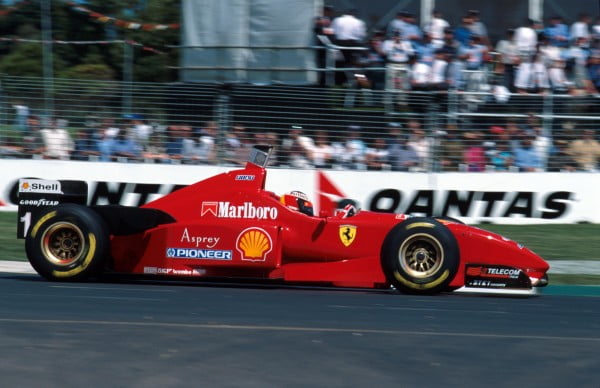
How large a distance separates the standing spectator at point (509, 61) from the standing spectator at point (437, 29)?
3.16 ft

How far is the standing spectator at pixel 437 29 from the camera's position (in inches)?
642

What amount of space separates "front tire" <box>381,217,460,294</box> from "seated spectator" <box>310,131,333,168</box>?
6353 mm

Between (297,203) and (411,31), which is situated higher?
(411,31)

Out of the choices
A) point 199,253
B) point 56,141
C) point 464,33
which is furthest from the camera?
point 464,33

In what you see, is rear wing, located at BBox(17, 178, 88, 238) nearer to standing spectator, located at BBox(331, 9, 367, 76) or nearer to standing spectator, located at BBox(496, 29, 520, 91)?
standing spectator, located at BBox(331, 9, 367, 76)

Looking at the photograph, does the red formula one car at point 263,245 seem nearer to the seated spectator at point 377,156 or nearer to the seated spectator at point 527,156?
the seated spectator at point 377,156

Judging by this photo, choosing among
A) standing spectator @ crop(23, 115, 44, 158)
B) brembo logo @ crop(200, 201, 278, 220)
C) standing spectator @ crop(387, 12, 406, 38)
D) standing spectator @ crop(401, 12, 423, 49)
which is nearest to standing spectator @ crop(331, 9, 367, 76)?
standing spectator @ crop(387, 12, 406, 38)

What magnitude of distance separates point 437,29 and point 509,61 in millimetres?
1263

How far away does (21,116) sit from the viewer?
51.7 ft

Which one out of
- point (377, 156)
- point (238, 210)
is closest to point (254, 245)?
point (238, 210)

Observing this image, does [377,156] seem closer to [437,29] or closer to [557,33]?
[437,29]

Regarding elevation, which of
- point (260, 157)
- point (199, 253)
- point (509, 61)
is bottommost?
point (199, 253)

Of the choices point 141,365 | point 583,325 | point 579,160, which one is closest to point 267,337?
point 141,365

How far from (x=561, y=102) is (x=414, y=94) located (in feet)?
7.53
